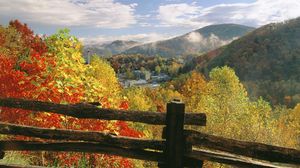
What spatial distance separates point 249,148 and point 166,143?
1402 millimetres

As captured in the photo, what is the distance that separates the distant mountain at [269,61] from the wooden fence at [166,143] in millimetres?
105228

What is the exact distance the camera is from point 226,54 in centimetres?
17438

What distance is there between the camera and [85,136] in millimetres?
7422

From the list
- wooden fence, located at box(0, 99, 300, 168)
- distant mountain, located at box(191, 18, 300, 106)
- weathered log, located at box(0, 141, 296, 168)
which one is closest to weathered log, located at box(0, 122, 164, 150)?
wooden fence, located at box(0, 99, 300, 168)

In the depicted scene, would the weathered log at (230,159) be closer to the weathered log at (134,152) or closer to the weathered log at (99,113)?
the weathered log at (134,152)

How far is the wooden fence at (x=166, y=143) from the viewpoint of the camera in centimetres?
663

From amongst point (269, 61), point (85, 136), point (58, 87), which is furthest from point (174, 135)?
point (269, 61)

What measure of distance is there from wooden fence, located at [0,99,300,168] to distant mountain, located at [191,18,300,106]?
105228 mm

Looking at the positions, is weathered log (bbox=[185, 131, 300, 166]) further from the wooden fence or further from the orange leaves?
the orange leaves

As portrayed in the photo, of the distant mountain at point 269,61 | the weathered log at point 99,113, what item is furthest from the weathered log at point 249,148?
the distant mountain at point 269,61

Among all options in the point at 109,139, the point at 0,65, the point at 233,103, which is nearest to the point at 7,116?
the point at 0,65

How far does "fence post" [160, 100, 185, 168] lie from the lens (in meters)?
6.66

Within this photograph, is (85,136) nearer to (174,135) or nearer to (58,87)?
(174,135)

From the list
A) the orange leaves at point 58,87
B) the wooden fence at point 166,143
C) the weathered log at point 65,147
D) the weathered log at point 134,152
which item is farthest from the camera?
the orange leaves at point 58,87
